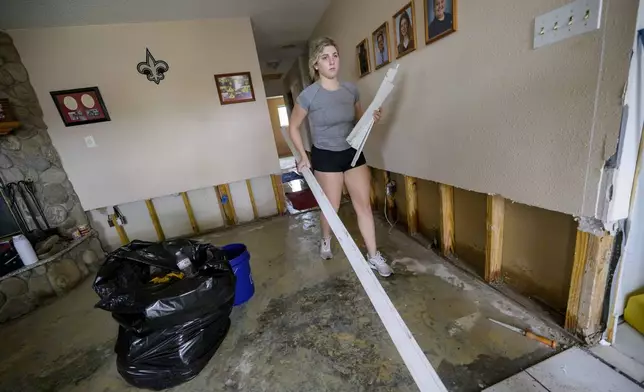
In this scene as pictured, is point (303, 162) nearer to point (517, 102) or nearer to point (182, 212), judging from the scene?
point (517, 102)

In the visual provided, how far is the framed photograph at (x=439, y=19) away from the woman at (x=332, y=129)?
467 mm

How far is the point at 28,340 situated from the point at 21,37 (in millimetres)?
2434

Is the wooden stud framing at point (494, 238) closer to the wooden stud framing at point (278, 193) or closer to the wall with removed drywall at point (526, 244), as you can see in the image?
the wall with removed drywall at point (526, 244)

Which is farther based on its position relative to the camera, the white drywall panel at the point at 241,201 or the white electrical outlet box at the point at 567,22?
the white drywall panel at the point at 241,201

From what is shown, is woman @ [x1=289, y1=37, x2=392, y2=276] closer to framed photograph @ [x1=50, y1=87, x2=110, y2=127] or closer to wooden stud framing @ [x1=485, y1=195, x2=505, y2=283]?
wooden stud framing @ [x1=485, y1=195, x2=505, y2=283]

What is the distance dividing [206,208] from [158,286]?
214 centimetres

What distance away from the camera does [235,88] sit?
9.14 feet

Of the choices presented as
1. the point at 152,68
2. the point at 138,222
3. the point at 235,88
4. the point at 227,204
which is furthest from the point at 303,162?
the point at 138,222

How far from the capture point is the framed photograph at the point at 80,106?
2.41 m

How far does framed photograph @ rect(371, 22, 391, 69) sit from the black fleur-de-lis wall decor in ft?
6.60

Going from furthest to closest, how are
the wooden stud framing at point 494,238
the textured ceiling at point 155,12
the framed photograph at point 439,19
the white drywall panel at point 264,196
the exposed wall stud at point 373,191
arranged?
the white drywall panel at point 264,196, the exposed wall stud at point 373,191, the textured ceiling at point 155,12, the wooden stud framing at point 494,238, the framed photograph at point 439,19

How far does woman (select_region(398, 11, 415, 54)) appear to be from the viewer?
4.98 feet

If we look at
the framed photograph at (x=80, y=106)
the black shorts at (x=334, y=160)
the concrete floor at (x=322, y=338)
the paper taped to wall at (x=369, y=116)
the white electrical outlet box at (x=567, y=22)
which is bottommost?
the concrete floor at (x=322, y=338)

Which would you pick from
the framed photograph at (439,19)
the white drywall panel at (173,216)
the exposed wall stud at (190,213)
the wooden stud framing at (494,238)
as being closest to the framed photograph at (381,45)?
the framed photograph at (439,19)
